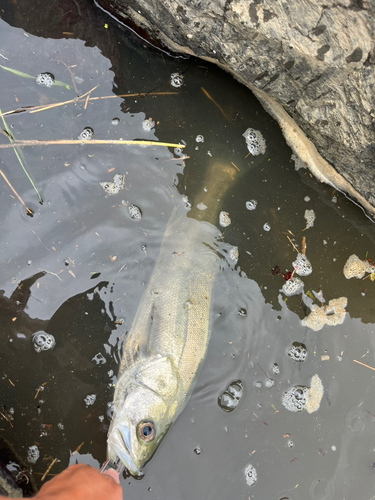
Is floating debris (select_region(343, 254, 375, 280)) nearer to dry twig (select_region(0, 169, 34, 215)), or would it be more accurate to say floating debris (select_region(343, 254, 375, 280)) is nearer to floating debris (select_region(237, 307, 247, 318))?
floating debris (select_region(237, 307, 247, 318))

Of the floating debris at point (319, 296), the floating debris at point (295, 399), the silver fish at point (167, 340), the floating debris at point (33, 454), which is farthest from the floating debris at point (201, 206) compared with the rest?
the floating debris at point (33, 454)

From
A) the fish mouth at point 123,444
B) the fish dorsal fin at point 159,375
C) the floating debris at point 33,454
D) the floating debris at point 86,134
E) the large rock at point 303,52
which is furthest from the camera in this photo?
the floating debris at point 86,134

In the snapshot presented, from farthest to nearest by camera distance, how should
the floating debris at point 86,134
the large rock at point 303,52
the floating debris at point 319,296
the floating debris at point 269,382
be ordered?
the floating debris at point 319,296, the floating debris at point 269,382, the floating debris at point 86,134, the large rock at point 303,52

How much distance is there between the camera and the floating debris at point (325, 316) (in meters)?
3.33

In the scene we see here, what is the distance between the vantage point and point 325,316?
3.35 metres

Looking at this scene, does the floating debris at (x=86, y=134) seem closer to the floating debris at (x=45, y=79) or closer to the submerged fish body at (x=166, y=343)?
the floating debris at (x=45, y=79)

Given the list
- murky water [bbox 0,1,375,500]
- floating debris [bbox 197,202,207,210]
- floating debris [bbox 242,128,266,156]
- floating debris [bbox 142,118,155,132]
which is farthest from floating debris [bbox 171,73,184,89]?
floating debris [bbox 197,202,207,210]

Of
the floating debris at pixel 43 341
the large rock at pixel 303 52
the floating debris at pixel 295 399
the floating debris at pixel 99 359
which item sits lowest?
the floating debris at pixel 43 341

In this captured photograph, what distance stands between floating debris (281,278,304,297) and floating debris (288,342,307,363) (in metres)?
0.52

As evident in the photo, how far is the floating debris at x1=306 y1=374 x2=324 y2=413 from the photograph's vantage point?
3.26 metres

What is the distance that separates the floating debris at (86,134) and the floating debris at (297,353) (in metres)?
2.81

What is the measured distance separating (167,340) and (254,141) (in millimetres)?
2087

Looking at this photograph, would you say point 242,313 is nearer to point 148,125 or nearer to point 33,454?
point 148,125

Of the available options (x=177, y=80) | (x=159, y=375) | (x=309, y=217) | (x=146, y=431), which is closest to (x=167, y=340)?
(x=159, y=375)
